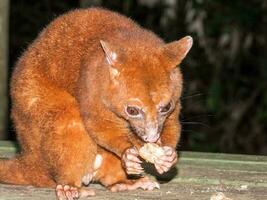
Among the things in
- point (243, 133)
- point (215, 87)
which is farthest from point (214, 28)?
point (243, 133)

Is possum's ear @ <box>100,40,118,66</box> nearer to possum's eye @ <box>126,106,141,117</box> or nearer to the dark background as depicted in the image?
possum's eye @ <box>126,106,141,117</box>

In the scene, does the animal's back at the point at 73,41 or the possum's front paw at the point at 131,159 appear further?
the animal's back at the point at 73,41

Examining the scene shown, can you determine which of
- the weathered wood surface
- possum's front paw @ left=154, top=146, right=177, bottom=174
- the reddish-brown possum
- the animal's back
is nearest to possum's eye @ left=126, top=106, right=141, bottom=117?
the reddish-brown possum

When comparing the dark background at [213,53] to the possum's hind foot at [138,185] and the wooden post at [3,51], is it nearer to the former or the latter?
the wooden post at [3,51]

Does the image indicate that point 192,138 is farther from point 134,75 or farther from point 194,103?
point 134,75

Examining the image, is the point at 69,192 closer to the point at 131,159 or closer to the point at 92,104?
the point at 131,159

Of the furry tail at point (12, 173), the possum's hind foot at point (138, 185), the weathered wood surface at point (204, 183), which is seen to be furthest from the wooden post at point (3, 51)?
the possum's hind foot at point (138, 185)

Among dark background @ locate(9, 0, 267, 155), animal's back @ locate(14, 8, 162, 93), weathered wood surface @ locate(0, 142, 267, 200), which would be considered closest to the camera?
weathered wood surface @ locate(0, 142, 267, 200)
